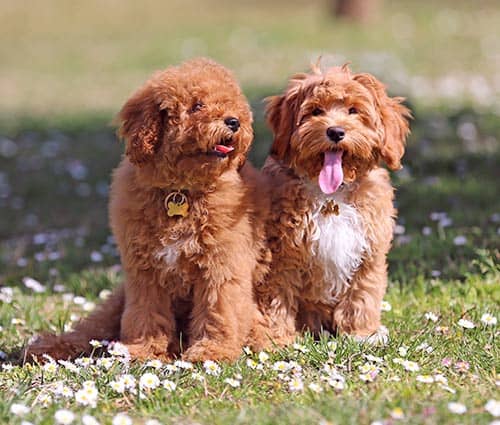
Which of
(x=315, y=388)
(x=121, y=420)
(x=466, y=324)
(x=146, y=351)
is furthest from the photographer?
(x=466, y=324)

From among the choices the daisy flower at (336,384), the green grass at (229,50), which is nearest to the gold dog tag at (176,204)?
the daisy flower at (336,384)

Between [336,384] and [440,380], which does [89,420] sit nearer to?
[336,384]

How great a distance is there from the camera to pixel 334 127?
13.9ft

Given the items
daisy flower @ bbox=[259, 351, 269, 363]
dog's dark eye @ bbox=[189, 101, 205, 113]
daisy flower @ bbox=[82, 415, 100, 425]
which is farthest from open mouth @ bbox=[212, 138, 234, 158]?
daisy flower @ bbox=[82, 415, 100, 425]

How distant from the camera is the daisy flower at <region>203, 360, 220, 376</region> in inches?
158

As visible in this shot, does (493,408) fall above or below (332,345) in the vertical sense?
above

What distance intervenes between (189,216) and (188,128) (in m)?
0.47

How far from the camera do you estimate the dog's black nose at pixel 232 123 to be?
4.14 m

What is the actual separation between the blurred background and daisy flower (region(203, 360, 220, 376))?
182 cm

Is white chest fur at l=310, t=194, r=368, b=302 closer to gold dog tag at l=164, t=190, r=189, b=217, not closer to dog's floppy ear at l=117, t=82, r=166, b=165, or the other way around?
A: gold dog tag at l=164, t=190, r=189, b=217

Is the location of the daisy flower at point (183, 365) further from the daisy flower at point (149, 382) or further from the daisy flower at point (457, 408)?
the daisy flower at point (457, 408)

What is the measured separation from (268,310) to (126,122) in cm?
124

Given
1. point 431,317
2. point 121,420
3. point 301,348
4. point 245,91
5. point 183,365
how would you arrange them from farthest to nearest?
point 245,91
point 431,317
point 301,348
point 183,365
point 121,420

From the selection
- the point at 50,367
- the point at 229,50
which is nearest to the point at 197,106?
the point at 50,367
